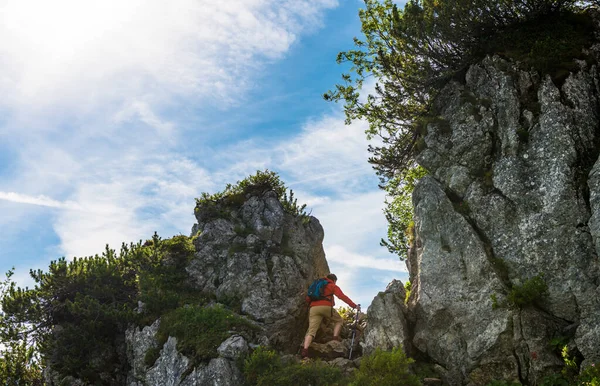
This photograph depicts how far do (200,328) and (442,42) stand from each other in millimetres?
18334

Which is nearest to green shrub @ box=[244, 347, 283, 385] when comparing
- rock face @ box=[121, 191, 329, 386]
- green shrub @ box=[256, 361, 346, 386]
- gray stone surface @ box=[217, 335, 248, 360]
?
green shrub @ box=[256, 361, 346, 386]

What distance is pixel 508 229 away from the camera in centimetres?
1881

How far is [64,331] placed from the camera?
2189 cm

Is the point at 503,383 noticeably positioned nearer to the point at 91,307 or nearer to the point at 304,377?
the point at 304,377

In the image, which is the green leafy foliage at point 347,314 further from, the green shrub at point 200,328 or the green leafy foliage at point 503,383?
the green leafy foliage at point 503,383

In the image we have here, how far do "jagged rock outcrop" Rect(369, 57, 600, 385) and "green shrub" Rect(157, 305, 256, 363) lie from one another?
6238mm

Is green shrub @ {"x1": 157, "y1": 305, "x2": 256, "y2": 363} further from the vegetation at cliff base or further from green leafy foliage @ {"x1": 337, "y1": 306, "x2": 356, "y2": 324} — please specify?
green leafy foliage @ {"x1": 337, "y1": 306, "x2": 356, "y2": 324}

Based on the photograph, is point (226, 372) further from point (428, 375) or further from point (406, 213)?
point (406, 213)

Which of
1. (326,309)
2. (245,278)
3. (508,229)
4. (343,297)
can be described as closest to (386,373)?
(326,309)

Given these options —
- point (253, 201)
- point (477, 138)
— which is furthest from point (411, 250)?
point (253, 201)

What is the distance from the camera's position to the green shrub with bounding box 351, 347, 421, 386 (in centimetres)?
1489

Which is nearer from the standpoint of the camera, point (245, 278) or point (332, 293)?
point (332, 293)

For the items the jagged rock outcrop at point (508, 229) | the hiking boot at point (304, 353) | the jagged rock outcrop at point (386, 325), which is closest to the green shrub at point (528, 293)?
the jagged rock outcrop at point (508, 229)

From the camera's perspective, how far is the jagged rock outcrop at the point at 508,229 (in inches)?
645
